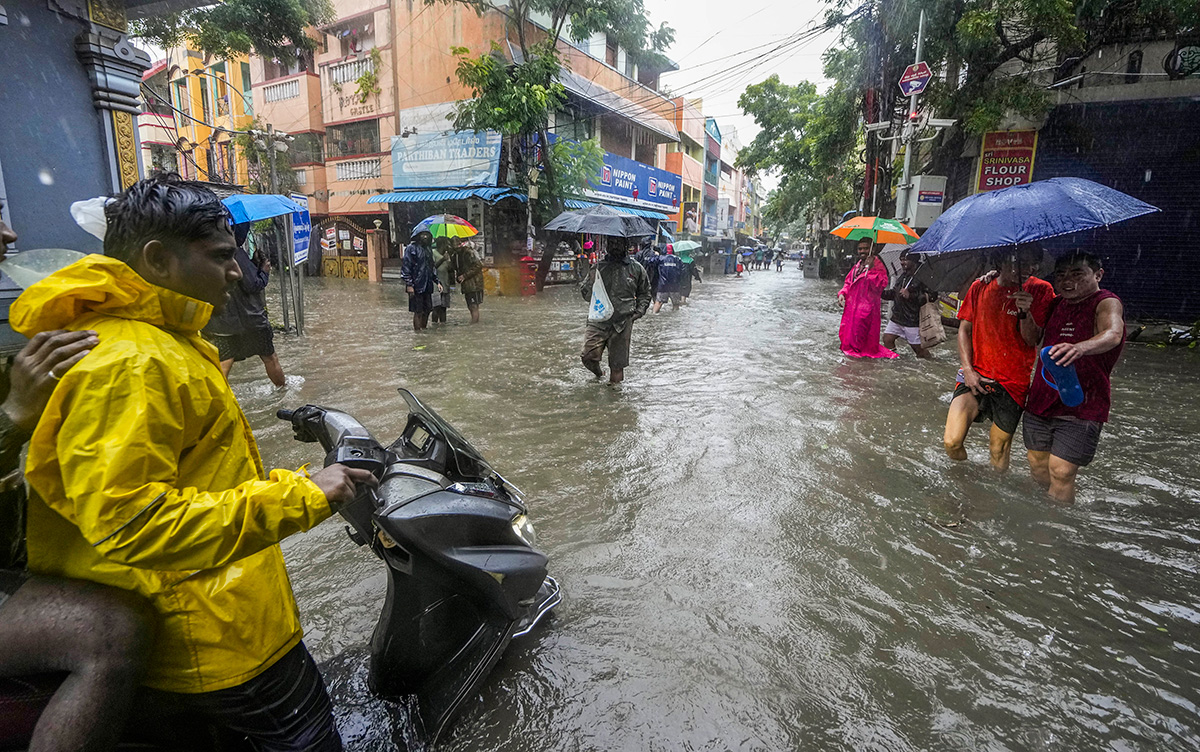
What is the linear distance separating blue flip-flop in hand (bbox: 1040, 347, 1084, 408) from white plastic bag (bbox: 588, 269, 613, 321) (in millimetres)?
3751

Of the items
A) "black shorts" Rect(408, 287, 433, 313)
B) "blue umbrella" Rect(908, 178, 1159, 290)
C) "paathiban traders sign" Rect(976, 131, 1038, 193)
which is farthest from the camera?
"paathiban traders sign" Rect(976, 131, 1038, 193)

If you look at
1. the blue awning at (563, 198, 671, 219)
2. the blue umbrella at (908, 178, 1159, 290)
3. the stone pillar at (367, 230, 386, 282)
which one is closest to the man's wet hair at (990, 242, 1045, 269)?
the blue umbrella at (908, 178, 1159, 290)

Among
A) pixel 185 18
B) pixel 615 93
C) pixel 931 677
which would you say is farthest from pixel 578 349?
pixel 615 93

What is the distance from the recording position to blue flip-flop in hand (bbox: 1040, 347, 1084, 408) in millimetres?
3346

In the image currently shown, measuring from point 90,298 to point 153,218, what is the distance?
21cm

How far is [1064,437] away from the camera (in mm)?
3518

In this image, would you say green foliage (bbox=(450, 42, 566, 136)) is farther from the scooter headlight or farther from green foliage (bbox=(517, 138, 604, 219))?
the scooter headlight

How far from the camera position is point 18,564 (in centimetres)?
137

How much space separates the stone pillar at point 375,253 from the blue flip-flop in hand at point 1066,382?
21.2m

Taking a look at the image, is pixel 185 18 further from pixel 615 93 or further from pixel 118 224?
pixel 118 224

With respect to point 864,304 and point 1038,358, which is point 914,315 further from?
point 1038,358

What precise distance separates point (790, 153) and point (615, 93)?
738 cm

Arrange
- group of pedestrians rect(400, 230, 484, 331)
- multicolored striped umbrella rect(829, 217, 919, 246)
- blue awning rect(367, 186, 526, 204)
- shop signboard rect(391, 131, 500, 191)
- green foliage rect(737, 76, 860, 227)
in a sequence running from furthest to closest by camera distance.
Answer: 1. green foliage rect(737, 76, 860, 227)
2. shop signboard rect(391, 131, 500, 191)
3. blue awning rect(367, 186, 526, 204)
4. group of pedestrians rect(400, 230, 484, 331)
5. multicolored striped umbrella rect(829, 217, 919, 246)

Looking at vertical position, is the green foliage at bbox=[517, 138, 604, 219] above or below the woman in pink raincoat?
above
